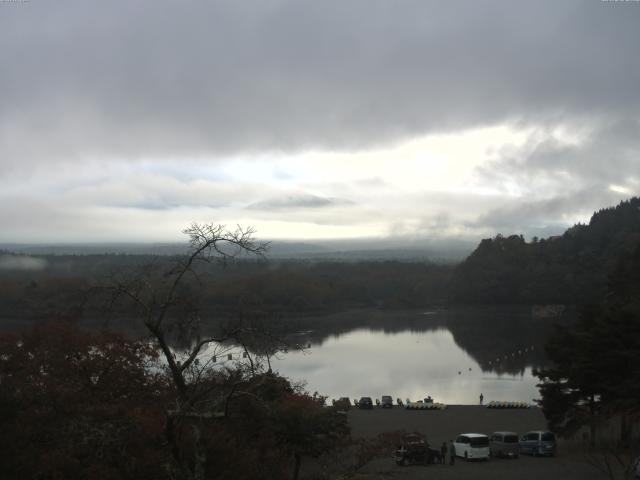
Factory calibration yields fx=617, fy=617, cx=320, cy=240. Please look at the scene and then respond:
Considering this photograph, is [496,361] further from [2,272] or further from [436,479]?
[2,272]

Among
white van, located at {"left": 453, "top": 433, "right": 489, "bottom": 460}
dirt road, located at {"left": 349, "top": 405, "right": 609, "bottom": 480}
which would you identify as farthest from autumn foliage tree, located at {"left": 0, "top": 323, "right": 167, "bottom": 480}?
white van, located at {"left": 453, "top": 433, "right": 489, "bottom": 460}

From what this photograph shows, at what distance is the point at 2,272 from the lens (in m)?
57.2

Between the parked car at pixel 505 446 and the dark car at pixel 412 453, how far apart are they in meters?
1.25

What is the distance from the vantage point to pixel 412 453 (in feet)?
28.7

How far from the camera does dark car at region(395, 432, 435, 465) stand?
342 inches

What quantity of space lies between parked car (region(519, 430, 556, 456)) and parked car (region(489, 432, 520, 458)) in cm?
13

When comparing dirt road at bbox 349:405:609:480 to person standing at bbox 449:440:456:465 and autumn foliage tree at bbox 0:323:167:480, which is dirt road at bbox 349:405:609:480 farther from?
autumn foliage tree at bbox 0:323:167:480

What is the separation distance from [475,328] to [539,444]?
92.5 ft

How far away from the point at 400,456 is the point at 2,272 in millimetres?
57339

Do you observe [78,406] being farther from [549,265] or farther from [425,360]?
[549,265]

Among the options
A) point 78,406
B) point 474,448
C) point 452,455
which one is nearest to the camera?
point 78,406

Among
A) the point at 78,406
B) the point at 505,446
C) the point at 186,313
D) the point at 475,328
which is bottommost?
the point at 475,328

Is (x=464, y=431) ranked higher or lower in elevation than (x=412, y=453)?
lower

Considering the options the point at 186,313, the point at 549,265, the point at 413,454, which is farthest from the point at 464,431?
the point at 549,265
